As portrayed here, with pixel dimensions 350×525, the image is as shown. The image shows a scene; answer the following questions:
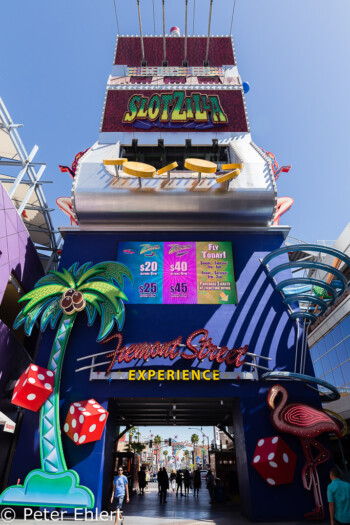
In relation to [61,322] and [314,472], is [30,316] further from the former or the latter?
[314,472]

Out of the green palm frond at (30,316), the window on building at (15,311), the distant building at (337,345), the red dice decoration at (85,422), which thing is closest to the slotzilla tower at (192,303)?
the red dice decoration at (85,422)

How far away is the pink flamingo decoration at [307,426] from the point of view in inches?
523

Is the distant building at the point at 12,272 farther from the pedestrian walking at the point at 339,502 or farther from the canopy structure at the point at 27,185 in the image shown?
the pedestrian walking at the point at 339,502

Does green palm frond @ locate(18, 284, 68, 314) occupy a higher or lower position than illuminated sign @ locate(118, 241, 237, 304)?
lower

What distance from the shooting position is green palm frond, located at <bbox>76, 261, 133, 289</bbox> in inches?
688

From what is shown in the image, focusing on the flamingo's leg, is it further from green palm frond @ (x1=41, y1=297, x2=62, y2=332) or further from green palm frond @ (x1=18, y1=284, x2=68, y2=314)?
green palm frond @ (x1=18, y1=284, x2=68, y2=314)

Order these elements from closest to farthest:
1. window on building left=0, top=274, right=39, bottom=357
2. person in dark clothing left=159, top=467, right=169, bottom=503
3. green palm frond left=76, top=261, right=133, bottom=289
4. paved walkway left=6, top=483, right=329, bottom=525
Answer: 1. paved walkway left=6, top=483, right=329, bottom=525
2. green palm frond left=76, top=261, right=133, bottom=289
3. person in dark clothing left=159, top=467, right=169, bottom=503
4. window on building left=0, top=274, right=39, bottom=357

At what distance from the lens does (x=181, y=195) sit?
1942 cm

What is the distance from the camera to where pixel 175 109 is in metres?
24.2

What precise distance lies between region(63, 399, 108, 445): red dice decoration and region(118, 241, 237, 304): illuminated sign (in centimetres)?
556

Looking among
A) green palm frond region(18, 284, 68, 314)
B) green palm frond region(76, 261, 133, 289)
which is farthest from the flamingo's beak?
green palm frond region(18, 284, 68, 314)

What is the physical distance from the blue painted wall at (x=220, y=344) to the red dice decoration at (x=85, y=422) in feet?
1.92

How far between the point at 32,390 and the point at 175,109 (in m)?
20.6

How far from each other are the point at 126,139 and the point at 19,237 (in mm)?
9888
